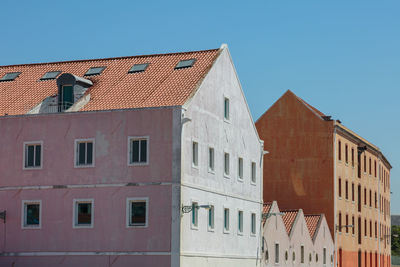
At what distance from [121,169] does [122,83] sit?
7.30m

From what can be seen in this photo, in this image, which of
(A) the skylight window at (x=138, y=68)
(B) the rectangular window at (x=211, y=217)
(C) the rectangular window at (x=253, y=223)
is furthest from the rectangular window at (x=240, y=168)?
(A) the skylight window at (x=138, y=68)

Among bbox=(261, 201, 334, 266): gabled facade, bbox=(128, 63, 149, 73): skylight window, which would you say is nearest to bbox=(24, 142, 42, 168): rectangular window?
bbox=(128, 63, 149, 73): skylight window

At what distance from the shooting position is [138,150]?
45.2 m

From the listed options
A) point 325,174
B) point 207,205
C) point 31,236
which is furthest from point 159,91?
point 325,174

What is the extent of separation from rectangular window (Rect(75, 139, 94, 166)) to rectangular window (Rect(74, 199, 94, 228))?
2162 mm

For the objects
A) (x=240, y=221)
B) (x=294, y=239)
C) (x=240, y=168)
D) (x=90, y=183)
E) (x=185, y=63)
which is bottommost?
(x=294, y=239)

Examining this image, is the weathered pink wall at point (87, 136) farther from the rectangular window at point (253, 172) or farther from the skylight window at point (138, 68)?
the rectangular window at point (253, 172)

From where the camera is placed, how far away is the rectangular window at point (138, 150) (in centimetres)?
4500

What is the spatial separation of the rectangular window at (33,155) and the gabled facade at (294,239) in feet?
59.8

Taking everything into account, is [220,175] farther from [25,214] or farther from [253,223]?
[25,214]

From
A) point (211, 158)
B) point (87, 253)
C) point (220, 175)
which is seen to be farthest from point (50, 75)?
point (87, 253)

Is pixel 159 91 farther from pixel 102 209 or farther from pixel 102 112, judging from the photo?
pixel 102 209

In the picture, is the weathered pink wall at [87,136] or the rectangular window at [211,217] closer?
the weathered pink wall at [87,136]

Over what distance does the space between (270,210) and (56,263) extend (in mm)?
19074
